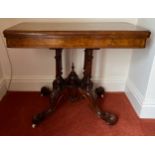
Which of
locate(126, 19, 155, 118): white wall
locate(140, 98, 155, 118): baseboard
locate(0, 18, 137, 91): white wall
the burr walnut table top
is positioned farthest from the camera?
locate(0, 18, 137, 91): white wall

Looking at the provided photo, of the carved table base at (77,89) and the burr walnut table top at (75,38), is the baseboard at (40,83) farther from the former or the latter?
the burr walnut table top at (75,38)

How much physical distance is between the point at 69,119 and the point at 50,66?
577 millimetres

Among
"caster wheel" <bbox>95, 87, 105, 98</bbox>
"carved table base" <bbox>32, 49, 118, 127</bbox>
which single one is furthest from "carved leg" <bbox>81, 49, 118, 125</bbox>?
"caster wheel" <bbox>95, 87, 105, 98</bbox>

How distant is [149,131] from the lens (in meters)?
1.13

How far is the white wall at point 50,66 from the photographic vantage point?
1.51 metres

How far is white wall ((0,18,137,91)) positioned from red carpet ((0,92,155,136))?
156 mm

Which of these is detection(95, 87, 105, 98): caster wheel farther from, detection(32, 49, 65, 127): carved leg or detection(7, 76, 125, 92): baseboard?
detection(32, 49, 65, 127): carved leg

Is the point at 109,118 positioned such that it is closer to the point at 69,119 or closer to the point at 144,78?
the point at 69,119

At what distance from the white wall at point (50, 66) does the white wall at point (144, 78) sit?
158 millimetres

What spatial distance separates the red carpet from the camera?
44.4 inches

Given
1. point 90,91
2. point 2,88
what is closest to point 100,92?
point 90,91

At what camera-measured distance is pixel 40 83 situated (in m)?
1.63

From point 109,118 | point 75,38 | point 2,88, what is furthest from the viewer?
point 2,88

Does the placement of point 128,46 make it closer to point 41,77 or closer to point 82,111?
point 82,111
